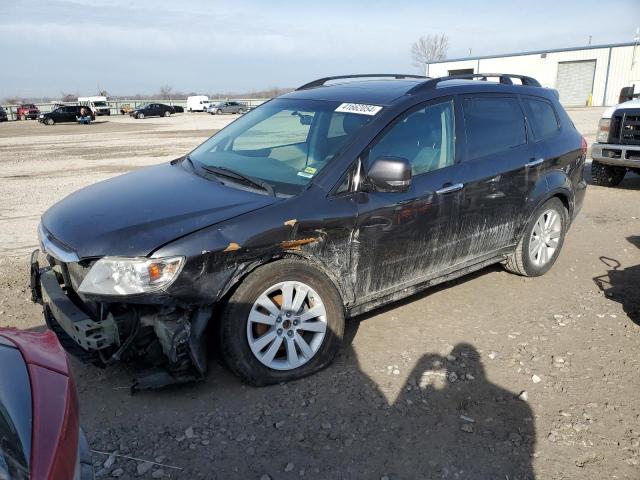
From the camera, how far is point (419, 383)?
337 centimetres

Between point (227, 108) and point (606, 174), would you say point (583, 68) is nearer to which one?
point (227, 108)

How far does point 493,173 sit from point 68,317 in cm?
324

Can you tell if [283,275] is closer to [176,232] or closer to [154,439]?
[176,232]

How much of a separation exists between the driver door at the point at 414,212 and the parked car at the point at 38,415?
2004 millimetres

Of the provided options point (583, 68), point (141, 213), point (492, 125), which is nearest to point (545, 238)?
point (492, 125)

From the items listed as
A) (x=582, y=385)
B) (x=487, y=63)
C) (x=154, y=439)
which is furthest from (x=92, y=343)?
(x=487, y=63)

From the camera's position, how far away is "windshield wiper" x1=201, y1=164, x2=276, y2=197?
3362 mm

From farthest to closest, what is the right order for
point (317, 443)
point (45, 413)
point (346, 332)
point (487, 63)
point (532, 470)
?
point (487, 63) → point (346, 332) → point (317, 443) → point (532, 470) → point (45, 413)

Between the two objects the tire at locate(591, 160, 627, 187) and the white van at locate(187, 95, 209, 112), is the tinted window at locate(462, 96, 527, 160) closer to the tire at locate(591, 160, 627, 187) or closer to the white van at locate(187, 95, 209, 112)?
the tire at locate(591, 160, 627, 187)

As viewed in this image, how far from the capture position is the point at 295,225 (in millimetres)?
3148

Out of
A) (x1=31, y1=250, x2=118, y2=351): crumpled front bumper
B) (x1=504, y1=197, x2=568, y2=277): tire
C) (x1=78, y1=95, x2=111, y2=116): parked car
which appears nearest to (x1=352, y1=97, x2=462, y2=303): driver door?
(x1=504, y1=197, x2=568, y2=277): tire

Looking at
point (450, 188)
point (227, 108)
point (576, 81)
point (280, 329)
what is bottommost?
point (280, 329)

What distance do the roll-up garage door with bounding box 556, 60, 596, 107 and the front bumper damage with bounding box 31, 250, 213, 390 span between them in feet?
163

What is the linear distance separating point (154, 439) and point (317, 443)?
2.90 ft
